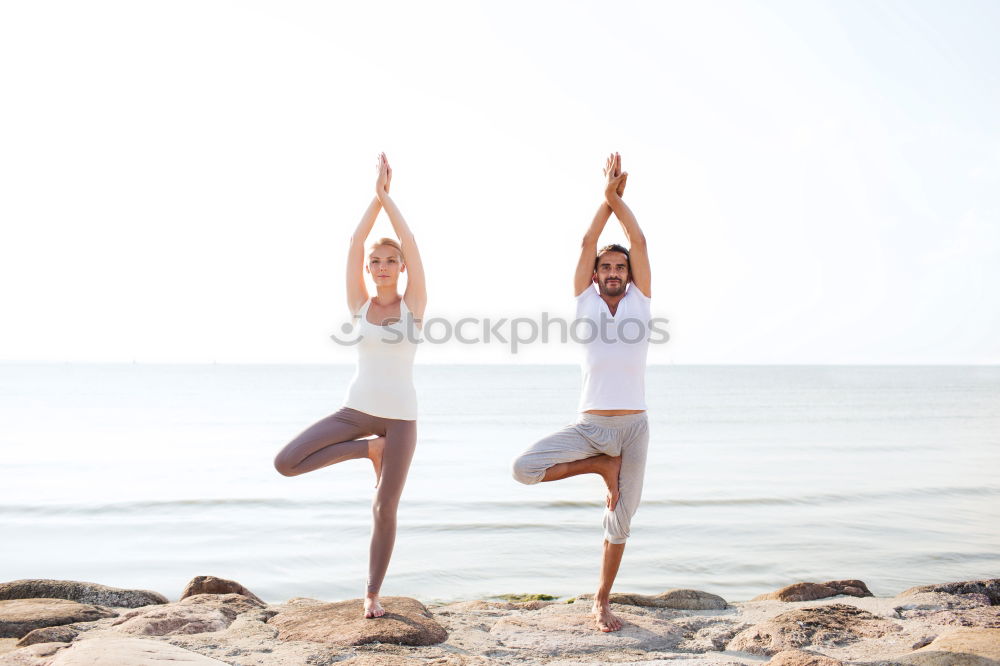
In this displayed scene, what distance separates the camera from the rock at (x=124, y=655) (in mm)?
3373

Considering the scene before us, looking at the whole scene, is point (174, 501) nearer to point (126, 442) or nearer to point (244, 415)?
point (126, 442)

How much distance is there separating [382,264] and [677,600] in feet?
9.98

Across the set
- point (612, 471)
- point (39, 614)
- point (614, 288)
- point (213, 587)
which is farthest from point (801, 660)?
point (39, 614)

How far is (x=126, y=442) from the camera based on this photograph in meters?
20.8

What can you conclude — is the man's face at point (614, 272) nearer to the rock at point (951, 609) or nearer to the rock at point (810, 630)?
the rock at point (810, 630)

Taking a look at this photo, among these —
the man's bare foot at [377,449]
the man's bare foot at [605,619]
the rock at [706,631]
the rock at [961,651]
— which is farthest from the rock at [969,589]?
the man's bare foot at [377,449]

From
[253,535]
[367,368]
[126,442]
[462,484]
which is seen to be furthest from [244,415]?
[367,368]

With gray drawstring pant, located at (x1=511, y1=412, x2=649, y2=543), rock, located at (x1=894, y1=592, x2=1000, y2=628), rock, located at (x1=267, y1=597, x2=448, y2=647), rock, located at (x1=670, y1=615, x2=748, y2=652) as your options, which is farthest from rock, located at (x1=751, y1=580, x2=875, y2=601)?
rock, located at (x1=267, y1=597, x2=448, y2=647)

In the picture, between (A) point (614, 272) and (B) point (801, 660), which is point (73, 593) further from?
(B) point (801, 660)

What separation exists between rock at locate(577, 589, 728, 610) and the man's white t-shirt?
162 centimetres

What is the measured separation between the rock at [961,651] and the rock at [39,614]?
4588 mm

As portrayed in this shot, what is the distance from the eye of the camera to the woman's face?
15.7 ft

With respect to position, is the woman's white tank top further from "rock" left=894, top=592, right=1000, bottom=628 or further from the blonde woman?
"rock" left=894, top=592, right=1000, bottom=628

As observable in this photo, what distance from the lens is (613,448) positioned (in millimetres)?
4625
